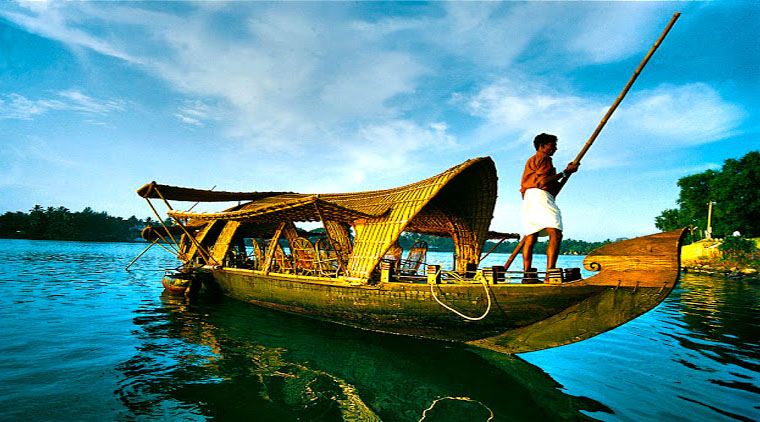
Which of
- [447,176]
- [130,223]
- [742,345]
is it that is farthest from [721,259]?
[130,223]

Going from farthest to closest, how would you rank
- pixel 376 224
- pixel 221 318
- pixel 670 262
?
pixel 221 318 → pixel 376 224 → pixel 670 262

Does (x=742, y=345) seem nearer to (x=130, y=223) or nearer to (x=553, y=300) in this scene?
(x=553, y=300)

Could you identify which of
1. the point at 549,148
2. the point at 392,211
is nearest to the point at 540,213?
the point at 549,148

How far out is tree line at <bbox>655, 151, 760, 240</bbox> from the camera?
32.6 m

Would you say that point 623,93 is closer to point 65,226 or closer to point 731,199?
point 731,199

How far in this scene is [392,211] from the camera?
27.1 ft

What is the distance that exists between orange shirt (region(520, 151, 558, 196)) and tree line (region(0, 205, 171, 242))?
75.5m

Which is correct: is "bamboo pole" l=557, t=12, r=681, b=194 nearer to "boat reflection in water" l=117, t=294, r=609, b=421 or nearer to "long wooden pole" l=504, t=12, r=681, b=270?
"long wooden pole" l=504, t=12, r=681, b=270

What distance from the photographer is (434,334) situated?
688cm

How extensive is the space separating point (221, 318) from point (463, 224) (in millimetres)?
7904

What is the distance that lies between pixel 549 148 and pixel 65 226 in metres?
95.2

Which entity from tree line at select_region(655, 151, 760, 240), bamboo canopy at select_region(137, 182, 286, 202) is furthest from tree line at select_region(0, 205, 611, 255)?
bamboo canopy at select_region(137, 182, 286, 202)

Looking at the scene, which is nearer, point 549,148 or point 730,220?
point 549,148

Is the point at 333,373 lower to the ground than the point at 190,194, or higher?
lower
